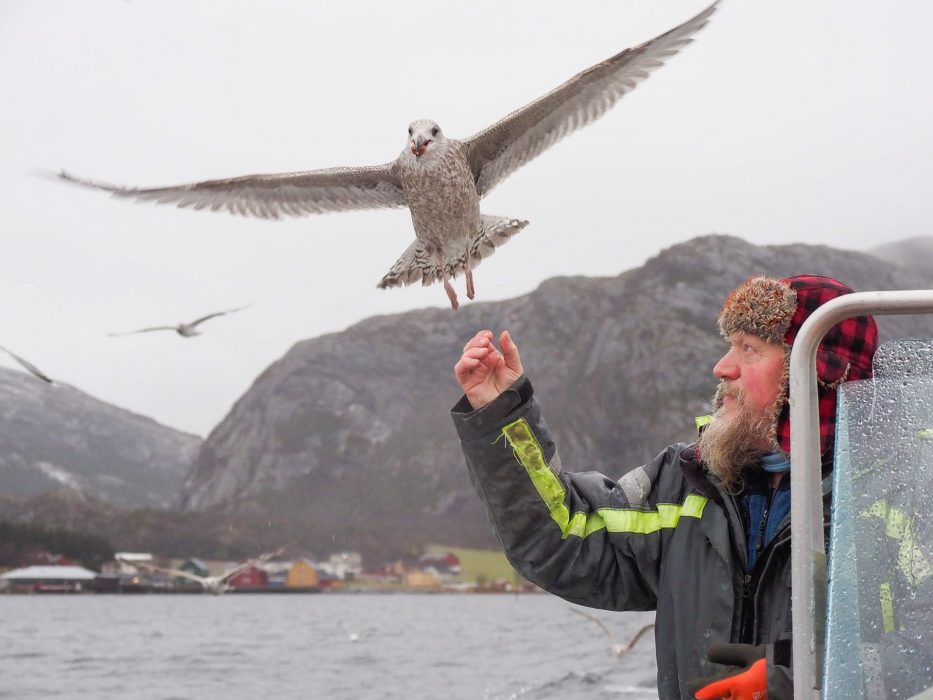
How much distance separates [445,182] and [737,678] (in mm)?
4819

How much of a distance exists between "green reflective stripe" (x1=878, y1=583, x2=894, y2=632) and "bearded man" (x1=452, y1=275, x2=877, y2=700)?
1.59ft

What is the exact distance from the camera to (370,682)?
39938 mm

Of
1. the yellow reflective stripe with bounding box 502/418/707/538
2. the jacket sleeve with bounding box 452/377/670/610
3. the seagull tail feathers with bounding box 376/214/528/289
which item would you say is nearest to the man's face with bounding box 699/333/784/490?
the yellow reflective stripe with bounding box 502/418/707/538

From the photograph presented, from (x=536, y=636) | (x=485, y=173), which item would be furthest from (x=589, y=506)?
(x=536, y=636)

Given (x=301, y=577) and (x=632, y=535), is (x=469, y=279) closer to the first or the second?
(x=632, y=535)

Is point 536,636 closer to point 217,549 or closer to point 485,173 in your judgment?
point 217,549

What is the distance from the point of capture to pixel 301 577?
139 meters

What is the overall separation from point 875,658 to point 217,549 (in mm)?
111822

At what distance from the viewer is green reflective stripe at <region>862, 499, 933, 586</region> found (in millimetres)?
1630

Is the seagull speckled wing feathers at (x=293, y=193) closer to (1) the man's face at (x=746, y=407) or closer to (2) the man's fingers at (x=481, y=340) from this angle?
(2) the man's fingers at (x=481, y=340)

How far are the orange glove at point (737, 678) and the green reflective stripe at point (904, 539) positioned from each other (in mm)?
419

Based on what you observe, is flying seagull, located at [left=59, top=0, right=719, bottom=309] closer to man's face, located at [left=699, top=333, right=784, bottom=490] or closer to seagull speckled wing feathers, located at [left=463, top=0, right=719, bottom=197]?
seagull speckled wing feathers, located at [left=463, top=0, right=719, bottom=197]

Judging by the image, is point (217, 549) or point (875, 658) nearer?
point (875, 658)

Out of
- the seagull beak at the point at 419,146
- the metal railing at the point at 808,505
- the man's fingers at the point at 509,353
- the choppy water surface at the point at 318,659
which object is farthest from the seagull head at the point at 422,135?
the choppy water surface at the point at 318,659
